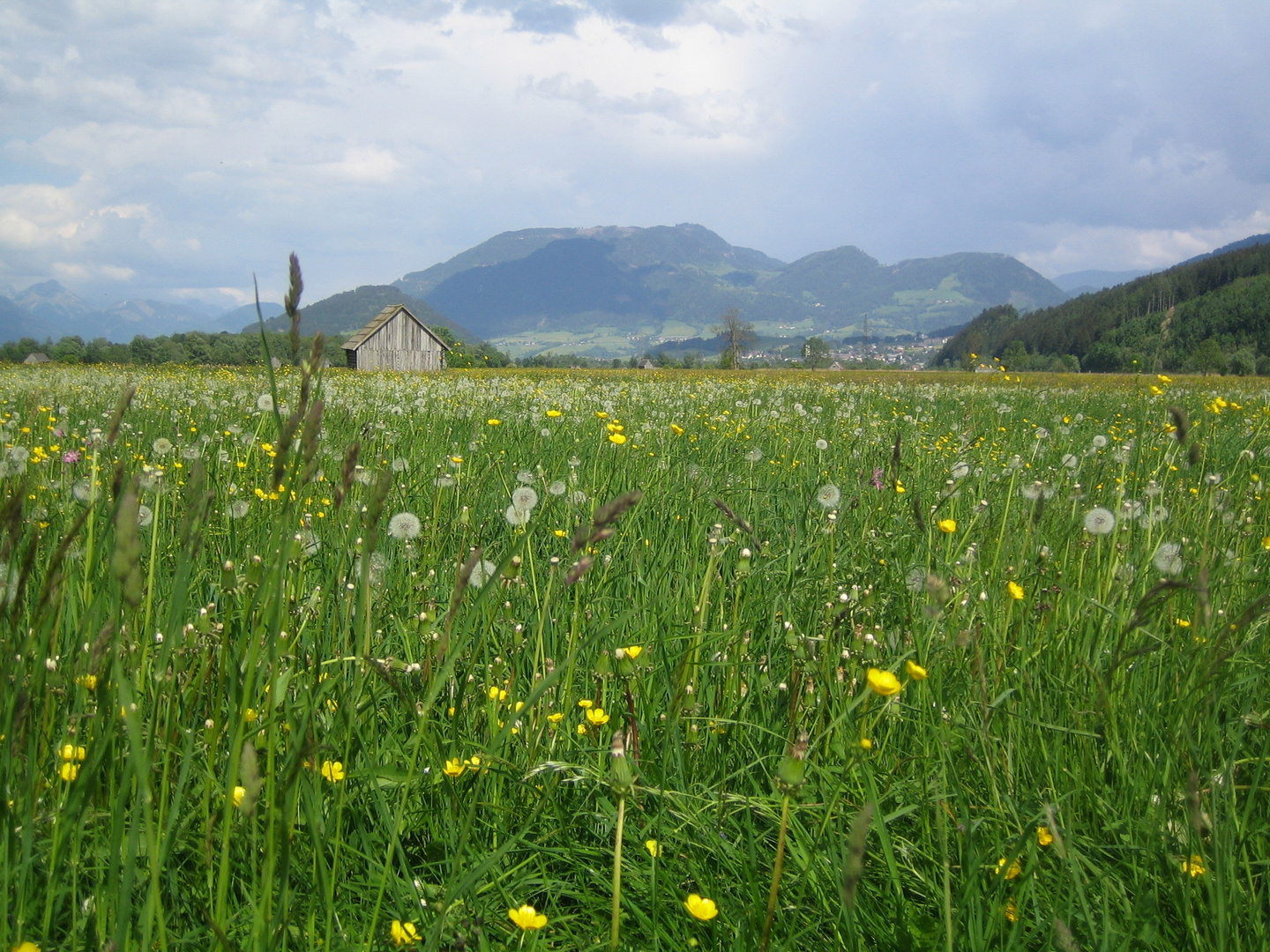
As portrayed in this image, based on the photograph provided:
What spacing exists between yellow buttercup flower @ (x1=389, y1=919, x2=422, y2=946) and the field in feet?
0.04

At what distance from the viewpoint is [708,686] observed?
6.14 feet

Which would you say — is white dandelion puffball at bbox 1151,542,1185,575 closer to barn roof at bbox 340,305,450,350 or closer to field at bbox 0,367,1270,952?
field at bbox 0,367,1270,952

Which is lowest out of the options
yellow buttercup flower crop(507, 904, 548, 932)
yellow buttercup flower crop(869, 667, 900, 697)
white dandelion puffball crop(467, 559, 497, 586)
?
yellow buttercup flower crop(507, 904, 548, 932)

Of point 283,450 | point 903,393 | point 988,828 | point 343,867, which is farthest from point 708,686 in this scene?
point 903,393

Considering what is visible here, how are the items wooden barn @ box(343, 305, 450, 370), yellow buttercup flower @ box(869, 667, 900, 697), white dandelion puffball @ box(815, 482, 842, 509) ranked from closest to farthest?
yellow buttercup flower @ box(869, 667, 900, 697) → white dandelion puffball @ box(815, 482, 842, 509) → wooden barn @ box(343, 305, 450, 370)

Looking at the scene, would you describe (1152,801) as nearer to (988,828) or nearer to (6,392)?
(988,828)

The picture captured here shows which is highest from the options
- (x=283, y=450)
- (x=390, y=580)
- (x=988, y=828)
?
(x=283, y=450)

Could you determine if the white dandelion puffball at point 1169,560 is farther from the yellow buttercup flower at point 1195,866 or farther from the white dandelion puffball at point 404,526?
the white dandelion puffball at point 404,526

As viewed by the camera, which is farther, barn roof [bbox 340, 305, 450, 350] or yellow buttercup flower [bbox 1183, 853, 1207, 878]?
barn roof [bbox 340, 305, 450, 350]

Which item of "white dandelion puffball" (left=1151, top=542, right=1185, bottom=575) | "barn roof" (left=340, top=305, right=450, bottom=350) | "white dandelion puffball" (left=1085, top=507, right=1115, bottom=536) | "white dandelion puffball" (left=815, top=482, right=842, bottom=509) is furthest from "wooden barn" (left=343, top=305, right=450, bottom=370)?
"white dandelion puffball" (left=1151, top=542, right=1185, bottom=575)

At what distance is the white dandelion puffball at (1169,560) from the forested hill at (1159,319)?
63315 mm

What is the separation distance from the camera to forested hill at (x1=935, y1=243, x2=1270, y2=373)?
7525 cm

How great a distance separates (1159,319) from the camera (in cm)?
6450

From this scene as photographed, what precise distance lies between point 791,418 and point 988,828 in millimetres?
6736
